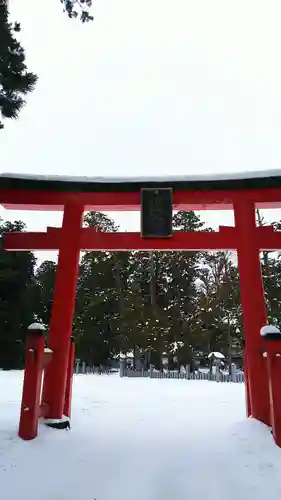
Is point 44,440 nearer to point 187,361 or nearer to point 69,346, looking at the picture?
point 69,346

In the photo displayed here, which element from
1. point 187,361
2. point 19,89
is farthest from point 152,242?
point 187,361

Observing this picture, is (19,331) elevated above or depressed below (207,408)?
above

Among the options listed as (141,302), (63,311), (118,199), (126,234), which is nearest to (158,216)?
(126,234)

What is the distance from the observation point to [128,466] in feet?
16.5

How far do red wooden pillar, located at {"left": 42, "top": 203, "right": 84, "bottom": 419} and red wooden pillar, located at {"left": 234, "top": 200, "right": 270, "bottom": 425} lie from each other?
297 centimetres

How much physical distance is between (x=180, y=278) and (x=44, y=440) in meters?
21.1

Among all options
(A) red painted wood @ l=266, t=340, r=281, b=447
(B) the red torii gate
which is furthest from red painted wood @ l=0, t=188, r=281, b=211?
(A) red painted wood @ l=266, t=340, r=281, b=447

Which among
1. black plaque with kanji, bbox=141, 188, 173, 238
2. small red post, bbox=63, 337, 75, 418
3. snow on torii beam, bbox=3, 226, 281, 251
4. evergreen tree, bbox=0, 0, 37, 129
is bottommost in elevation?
small red post, bbox=63, 337, 75, 418

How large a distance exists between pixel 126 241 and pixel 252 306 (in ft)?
8.25

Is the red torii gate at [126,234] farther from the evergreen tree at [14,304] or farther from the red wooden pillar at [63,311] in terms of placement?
the evergreen tree at [14,304]

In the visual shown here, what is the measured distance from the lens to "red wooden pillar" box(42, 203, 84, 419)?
6.62 metres

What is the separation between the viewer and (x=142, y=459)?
529 cm

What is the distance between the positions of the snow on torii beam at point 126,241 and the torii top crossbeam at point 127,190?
569 millimetres

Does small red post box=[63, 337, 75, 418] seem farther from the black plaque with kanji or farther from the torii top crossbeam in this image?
the torii top crossbeam
